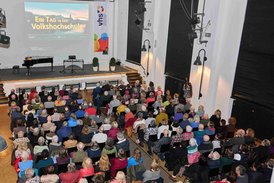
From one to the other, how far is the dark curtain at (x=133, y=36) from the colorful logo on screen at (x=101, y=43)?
1733mm

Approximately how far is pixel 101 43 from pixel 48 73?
15.3 ft

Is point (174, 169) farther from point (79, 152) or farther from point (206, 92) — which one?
point (206, 92)

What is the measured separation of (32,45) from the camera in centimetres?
1697

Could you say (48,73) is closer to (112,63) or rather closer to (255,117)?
(112,63)

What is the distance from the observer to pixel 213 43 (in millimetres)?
12016

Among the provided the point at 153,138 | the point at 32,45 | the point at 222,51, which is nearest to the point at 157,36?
the point at 222,51

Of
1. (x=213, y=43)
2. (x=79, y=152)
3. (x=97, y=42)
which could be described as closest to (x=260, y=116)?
(x=213, y=43)

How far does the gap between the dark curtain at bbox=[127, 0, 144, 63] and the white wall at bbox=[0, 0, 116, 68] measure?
1611 mm

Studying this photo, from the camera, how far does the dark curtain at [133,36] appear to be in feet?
56.8

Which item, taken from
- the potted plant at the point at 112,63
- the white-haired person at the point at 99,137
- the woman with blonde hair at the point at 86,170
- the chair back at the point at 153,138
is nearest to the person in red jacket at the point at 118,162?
the woman with blonde hair at the point at 86,170

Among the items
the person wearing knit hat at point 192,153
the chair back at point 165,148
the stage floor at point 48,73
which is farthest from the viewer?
the stage floor at point 48,73

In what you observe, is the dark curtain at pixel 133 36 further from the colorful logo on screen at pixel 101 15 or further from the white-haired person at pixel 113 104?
the white-haired person at pixel 113 104

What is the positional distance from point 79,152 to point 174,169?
2.59 meters

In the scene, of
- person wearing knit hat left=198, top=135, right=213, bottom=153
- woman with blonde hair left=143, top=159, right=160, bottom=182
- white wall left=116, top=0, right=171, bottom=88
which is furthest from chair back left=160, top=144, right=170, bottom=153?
white wall left=116, top=0, right=171, bottom=88
